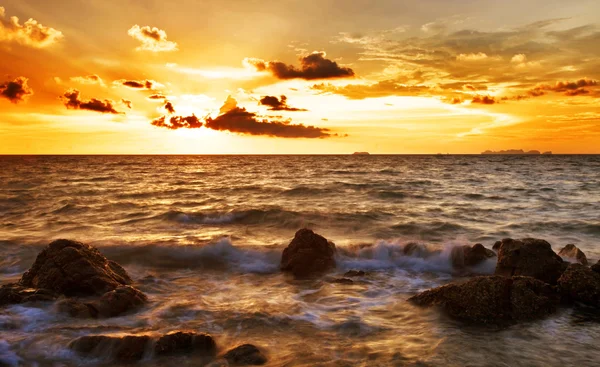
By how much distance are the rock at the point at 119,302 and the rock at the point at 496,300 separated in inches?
245

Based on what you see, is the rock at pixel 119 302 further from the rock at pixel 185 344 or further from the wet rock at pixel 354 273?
the wet rock at pixel 354 273

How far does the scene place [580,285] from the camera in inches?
367

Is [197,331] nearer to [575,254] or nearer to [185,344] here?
[185,344]

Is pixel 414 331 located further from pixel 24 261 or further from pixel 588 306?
pixel 24 261

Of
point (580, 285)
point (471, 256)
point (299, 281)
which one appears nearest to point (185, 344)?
point (299, 281)

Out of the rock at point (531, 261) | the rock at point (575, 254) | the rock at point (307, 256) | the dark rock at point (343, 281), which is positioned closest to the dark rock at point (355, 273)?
the dark rock at point (343, 281)

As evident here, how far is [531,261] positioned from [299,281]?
5938 mm

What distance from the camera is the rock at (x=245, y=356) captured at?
672 cm

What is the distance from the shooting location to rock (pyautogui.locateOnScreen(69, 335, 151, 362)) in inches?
273

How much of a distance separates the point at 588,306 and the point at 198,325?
26.3ft

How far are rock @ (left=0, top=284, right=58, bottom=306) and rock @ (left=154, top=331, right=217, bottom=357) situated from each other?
12.3ft

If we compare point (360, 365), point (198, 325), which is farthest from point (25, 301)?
point (360, 365)

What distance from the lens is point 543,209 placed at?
84.7ft

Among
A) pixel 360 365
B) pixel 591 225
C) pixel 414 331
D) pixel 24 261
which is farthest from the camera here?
pixel 591 225
